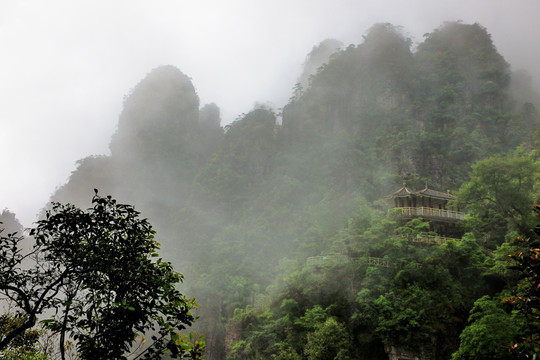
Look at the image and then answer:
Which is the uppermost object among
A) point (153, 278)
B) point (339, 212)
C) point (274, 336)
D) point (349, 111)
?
point (349, 111)

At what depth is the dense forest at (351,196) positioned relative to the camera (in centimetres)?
2141

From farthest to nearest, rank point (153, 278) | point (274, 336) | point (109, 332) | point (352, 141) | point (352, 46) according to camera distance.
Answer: point (352, 46), point (352, 141), point (274, 336), point (153, 278), point (109, 332)

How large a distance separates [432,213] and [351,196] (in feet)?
35.8

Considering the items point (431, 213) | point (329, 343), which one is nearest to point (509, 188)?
point (431, 213)

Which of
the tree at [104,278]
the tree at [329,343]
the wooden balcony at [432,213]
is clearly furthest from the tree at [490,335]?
the tree at [104,278]

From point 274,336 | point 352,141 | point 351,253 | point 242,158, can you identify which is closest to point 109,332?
point 274,336

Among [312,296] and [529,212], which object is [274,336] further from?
[529,212]

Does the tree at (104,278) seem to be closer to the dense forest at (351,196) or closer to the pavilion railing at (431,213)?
the dense forest at (351,196)

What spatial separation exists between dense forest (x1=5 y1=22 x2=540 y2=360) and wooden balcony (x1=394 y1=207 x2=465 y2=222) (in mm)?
895

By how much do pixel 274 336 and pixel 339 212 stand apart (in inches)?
521

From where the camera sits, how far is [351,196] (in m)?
39.2

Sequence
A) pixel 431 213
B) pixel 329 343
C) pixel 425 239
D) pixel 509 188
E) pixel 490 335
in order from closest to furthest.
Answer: pixel 490 335 → pixel 329 343 → pixel 509 188 → pixel 425 239 → pixel 431 213

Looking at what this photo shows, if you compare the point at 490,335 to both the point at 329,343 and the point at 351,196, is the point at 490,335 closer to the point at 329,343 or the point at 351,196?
the point at 329,343

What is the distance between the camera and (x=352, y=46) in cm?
5881
